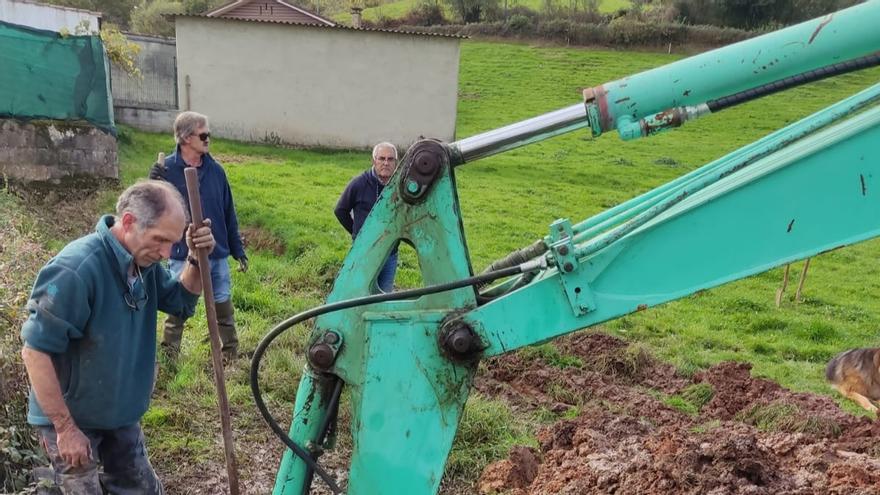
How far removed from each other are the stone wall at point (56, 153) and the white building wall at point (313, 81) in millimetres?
7673

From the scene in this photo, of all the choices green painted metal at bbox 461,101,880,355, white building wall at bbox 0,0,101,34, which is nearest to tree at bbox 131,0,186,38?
white building wall at bbox 0,0,101,34

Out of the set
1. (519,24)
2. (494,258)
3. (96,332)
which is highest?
(519,24)

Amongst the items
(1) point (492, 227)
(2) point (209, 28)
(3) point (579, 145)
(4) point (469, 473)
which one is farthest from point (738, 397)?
(2) point (209, 28)

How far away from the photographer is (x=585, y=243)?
7.04 feet

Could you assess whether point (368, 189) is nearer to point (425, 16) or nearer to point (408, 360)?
point (408, 360)

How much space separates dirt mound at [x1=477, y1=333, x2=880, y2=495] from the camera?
3.80 m

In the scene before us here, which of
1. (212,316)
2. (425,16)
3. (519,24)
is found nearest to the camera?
(212,316)

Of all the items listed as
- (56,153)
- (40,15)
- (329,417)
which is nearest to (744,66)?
(329,417)

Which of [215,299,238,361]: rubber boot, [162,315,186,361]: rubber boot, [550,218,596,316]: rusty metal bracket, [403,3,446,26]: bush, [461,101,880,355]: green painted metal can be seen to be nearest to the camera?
[461,101,880,355]: green painted metal

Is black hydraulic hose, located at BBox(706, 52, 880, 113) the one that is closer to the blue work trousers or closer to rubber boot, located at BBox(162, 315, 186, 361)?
the blue work trousers

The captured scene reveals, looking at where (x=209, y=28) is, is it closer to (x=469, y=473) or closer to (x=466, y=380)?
(x=469, y=473)

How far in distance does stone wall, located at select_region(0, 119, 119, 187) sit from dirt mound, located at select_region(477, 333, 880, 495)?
7.62 metres

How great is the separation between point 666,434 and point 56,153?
31.5ft

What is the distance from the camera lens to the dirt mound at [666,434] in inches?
150
